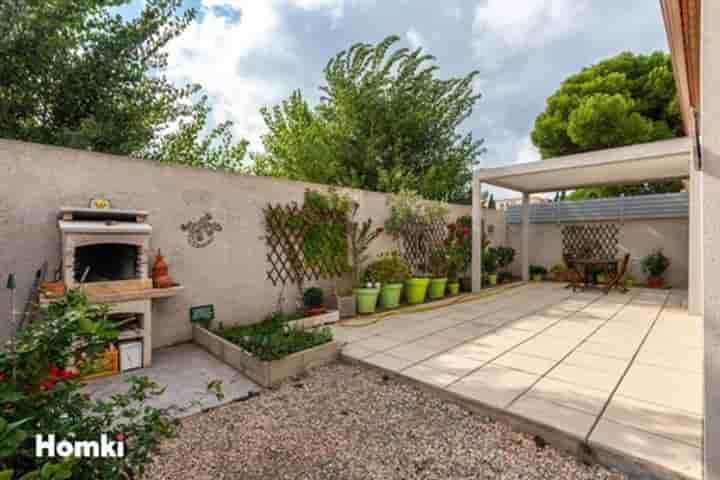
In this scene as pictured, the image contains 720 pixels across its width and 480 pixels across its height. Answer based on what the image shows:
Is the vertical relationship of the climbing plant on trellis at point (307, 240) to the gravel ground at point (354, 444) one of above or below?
above

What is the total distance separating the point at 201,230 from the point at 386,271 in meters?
3.03

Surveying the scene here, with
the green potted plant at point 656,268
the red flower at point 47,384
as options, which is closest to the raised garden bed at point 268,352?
the red flower at point 47,384

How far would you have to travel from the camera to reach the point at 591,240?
9266mm

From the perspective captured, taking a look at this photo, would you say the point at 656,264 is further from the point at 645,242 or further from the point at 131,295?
the point at 131,295

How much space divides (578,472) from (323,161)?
8346mm

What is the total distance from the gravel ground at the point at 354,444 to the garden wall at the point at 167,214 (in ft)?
6.02

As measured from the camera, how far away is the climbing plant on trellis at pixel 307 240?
4.77m

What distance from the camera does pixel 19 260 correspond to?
2.90m

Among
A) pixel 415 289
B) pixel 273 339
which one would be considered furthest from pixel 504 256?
pixel 273 339

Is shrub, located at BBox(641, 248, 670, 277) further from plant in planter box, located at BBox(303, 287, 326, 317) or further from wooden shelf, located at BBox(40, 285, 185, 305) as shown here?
wooden shelf, located at BBox(40, 285, 185, 305)

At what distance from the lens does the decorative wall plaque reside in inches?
155

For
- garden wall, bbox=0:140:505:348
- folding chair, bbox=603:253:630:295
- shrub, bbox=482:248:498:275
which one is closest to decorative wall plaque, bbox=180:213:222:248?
garden wall, bbox=0:140:505:348

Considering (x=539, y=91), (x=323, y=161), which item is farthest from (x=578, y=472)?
(x=539, y=91)

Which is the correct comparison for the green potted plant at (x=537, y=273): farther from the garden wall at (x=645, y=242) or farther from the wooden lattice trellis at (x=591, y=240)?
the wooden lattice trellis at (x=591, y=240)
